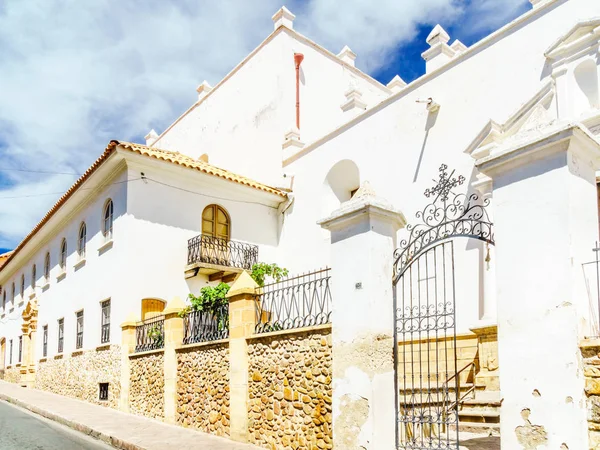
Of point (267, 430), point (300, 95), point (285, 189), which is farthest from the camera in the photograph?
point (300, 95)

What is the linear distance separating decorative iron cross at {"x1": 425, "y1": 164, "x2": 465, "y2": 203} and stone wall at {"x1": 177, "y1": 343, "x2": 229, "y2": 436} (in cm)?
558

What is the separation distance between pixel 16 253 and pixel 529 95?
2375cm

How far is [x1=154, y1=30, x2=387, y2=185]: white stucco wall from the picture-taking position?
65.3 feet

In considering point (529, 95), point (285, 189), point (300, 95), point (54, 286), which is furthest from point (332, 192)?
point (54, 286)

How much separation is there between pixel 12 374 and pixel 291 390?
79.7 ft

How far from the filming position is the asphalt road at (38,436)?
9.94 m

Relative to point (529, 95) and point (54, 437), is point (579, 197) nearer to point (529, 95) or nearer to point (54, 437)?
point (529, 95)

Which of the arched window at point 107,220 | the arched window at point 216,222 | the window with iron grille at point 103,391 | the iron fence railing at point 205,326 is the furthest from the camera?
the arched window at point 216,222

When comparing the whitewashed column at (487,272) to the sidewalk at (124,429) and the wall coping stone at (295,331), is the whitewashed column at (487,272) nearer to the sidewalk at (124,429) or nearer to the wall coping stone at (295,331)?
the wall coping stone at (295,331)

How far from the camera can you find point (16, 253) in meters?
27.6

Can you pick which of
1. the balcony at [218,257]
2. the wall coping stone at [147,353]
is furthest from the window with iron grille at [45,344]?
the wall coping stone at [147,353]

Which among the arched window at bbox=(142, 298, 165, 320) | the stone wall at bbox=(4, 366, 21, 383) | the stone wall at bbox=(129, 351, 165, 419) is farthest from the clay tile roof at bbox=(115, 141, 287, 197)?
the stone wall at bbox=(4, 366, 21, 383)

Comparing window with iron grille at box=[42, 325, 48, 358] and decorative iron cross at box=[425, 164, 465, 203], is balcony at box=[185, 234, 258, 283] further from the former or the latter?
window with iron grille at box=[42, 325, 48, 358]

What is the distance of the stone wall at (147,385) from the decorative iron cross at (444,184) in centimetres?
674
